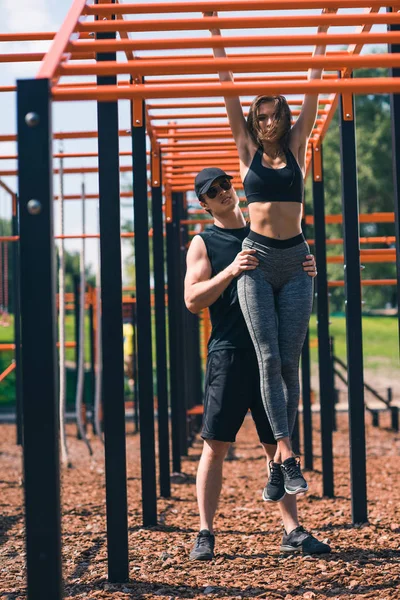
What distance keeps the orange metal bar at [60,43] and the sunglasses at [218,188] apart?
993mm

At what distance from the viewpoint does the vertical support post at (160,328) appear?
541 centimetres

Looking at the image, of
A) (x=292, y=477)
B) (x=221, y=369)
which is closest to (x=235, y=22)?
(x=221, y=369)

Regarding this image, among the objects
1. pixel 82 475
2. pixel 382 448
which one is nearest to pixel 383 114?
pixel 382 448

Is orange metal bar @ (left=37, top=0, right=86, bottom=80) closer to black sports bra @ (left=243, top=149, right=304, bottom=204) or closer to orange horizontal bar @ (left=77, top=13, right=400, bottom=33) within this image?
orange horizontal bar @ (left=77, top=13, right=400, bottom=33)

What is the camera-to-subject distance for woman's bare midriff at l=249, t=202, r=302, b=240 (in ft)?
11.2

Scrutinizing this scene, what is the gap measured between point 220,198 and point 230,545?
1.71m

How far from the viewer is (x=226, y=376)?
378 cm

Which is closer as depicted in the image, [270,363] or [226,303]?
[270,363]

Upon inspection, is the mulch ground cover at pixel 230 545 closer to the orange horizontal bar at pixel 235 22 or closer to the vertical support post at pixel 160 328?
the vertical support post at pixel 160 328

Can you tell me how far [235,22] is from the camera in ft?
9.93

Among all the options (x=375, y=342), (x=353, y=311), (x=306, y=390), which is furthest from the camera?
(x=375, y=342)

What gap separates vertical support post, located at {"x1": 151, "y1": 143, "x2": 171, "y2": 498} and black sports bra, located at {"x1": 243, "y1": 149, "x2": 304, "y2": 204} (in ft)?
6.52

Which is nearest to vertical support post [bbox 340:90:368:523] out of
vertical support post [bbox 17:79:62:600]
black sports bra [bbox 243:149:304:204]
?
black sports bra [bbox 243:149:304:204]

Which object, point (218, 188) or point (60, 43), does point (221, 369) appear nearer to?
point (218, 188)
